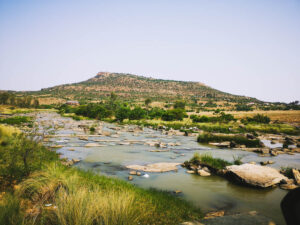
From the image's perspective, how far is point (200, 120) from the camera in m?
47.0

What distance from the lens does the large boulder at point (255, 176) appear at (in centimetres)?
912

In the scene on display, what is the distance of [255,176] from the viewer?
9375mm

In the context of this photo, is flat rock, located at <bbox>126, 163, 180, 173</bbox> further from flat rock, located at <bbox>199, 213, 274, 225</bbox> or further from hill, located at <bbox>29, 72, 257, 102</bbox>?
hill, located at <bbox>29, 72, 257, 102</bbox>

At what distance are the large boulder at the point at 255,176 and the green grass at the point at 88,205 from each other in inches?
169

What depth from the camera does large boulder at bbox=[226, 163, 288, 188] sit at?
29.9 ft

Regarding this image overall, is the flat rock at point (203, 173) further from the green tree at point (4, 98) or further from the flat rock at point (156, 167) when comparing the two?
the green tree at point (4, 98)

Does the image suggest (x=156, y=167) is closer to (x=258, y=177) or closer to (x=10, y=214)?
(x=258, y=177)

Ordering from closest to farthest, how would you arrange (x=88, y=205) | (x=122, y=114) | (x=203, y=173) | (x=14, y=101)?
(x=88, y=205)
(x=203, y=173)
(x=122, y=114)
(x=14, y=101)

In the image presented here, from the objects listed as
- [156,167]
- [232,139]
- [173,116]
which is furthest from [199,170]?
[173,116]

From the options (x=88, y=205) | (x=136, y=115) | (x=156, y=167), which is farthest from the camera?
(x=136, y=115)

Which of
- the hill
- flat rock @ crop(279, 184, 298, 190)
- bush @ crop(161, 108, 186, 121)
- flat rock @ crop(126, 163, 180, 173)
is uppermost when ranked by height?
the hill

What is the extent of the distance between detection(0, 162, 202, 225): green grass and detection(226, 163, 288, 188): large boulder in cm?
430

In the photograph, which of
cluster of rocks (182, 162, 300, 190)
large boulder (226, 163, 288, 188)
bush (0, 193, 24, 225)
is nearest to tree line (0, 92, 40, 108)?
cluster of rocks (182, 162, 300, 190)

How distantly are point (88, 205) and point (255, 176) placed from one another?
831cm
